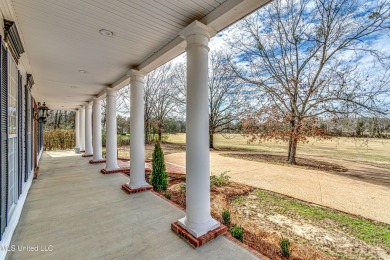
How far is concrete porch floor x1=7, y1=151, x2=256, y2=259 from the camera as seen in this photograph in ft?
7.34

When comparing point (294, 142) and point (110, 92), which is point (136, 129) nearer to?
point (110, 92)

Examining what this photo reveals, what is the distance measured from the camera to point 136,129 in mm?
4359

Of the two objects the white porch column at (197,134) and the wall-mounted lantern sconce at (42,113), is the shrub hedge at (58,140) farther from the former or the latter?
the white porch column at (197,134)

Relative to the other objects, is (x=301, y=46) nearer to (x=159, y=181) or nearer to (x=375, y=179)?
(x=375, y=179)

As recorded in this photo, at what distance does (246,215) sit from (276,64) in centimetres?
975

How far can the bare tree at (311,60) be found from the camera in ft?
23.7

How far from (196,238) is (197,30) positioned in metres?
2.78

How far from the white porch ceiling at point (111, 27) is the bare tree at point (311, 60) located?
7.93 meters

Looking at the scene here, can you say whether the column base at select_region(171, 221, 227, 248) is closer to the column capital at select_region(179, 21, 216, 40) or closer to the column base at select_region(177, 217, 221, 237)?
the column base at select_region(177, 217, 221, 237)

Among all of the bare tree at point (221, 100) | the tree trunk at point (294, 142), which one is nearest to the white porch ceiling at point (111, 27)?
the tree trunk at point (294, 142)

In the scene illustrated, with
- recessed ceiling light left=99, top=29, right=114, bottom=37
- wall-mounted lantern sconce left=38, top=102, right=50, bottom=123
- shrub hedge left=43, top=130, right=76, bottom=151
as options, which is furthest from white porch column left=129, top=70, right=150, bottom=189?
shrub hedge left=43, top=130, right=76, bottom=151

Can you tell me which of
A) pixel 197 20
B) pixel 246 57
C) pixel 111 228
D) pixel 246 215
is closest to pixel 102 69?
pixel 197 20

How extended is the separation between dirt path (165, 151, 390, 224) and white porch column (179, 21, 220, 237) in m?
3.54

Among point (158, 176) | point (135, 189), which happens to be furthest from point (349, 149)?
point (135, 189)
